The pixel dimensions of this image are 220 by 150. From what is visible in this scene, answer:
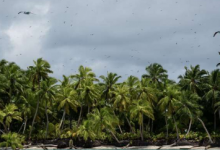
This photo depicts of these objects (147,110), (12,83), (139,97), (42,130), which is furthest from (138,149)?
(12,83)

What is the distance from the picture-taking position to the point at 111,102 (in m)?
71.6

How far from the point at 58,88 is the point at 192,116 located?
1063 inches

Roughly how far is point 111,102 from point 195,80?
718 inches

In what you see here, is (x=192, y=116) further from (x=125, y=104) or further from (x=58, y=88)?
(x=58, y=88)

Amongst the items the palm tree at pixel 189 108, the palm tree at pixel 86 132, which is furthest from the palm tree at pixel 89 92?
the palm tree at pixel 189 108

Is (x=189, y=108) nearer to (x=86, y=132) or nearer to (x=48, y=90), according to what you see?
(x=86, y=132)

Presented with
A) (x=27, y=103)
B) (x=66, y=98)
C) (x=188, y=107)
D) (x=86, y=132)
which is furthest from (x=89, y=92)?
(x=188, y=107)

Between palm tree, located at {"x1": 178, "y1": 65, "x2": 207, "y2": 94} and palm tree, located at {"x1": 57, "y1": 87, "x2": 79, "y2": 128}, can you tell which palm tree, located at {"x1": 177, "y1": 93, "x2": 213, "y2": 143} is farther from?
palm tree, located at {"x1": 57, "y1": 87, "x2": 79, "y2": 128}

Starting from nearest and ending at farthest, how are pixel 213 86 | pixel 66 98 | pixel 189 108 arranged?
pixel 189 108, pixel 213 86, pixel 66 98

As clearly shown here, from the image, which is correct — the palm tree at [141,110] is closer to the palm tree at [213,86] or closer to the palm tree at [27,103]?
the palm tree at [213,86]

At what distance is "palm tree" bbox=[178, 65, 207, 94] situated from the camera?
69875 millimetres

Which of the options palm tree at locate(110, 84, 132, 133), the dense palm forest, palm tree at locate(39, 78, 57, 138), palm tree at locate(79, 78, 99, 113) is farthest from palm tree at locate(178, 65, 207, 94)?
palm tree at locate(39, 78, 57, 138)

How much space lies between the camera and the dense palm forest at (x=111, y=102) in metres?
62.2

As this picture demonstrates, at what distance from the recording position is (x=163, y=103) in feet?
210
